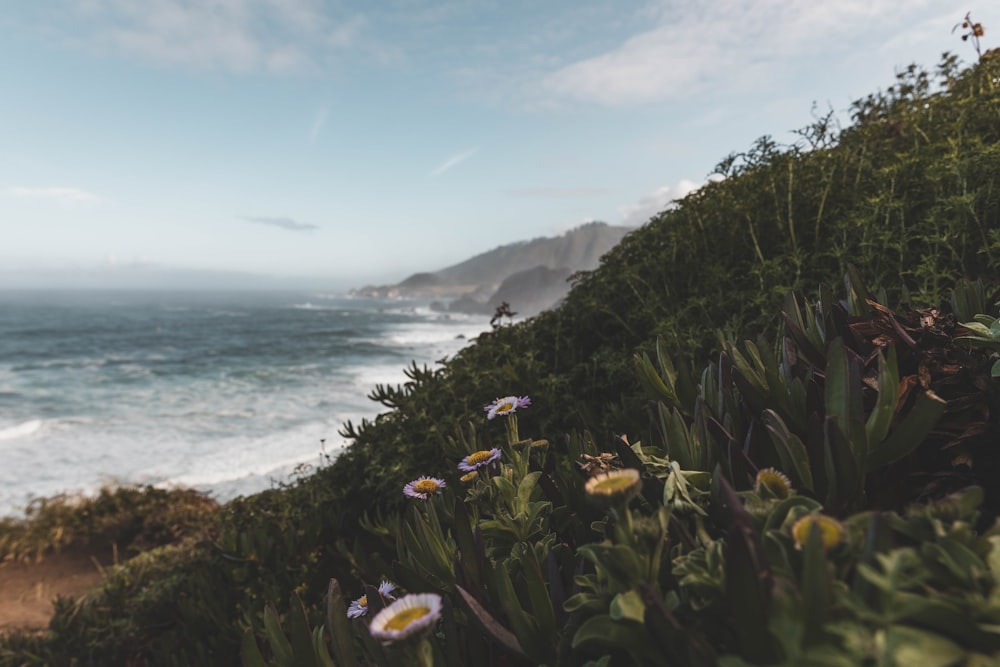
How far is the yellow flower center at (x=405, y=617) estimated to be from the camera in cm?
99

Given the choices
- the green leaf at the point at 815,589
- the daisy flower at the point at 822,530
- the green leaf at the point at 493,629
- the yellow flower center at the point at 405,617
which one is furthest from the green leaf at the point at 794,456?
the yellow flower center at the point at 405,617

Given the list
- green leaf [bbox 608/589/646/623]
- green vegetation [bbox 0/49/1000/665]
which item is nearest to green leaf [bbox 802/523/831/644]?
green vegetation [bbox 0/49/1000/665]

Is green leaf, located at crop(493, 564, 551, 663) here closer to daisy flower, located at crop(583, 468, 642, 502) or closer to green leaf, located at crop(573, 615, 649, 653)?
green leaf, located at crop(573, 615, 649, 653)

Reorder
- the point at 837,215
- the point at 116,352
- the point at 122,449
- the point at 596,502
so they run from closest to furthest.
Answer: the point at 596,502
the point at 837,215
the point at 122,449
the point at 116,352

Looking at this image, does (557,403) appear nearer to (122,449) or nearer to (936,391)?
(936,391)

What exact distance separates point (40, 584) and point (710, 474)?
814 cm

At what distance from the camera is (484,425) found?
3.33m

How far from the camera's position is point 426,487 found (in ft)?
5.80

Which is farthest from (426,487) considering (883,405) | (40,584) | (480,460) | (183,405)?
(183,405)

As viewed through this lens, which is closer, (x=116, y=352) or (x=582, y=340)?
(x=582, y=340)

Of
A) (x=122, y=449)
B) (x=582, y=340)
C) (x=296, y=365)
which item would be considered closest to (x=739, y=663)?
(x=582, y=340)

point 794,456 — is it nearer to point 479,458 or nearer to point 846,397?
point 846,397

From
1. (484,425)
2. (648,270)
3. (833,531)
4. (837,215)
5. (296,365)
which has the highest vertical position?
(837,215)

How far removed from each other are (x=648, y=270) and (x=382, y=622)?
356cm
